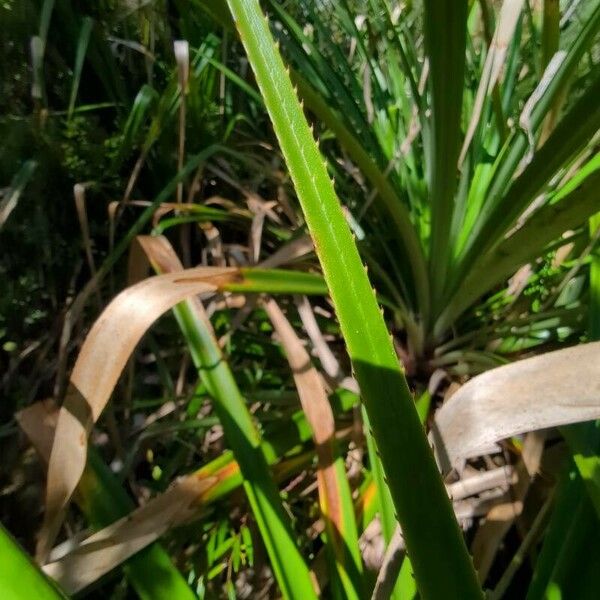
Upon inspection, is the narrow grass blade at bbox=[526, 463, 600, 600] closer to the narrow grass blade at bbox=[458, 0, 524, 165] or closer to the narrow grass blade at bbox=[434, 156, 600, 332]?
the narrow grass blade at bbox=[434, 156, 600, 332]

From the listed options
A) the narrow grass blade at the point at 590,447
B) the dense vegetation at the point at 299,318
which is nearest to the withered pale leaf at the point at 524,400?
Result: the dense vegetation at the point at 299,318

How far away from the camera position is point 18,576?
202 mm

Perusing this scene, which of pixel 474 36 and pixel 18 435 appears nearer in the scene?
pixel 18 435

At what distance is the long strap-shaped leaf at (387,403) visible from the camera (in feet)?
0.74

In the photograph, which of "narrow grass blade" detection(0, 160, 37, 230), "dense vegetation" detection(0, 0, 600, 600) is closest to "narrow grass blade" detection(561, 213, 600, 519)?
"dense vegetation" detection(0, 0, 600, 600)

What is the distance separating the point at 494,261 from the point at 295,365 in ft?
0.68

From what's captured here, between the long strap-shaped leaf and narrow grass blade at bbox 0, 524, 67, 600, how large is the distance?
0.43 feet

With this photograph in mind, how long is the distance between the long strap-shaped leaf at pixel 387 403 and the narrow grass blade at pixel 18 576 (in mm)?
133

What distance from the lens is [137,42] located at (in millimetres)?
767

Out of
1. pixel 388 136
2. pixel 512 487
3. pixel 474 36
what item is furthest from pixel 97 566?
pixel 474 36

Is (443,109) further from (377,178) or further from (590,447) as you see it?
(590,447)

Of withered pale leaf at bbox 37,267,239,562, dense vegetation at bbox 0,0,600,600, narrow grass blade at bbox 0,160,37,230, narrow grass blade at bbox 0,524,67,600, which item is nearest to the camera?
narrow grass blade at bbox 0,524,67,600

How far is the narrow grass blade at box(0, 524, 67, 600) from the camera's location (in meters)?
0.20

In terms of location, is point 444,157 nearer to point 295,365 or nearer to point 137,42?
point 295,365
